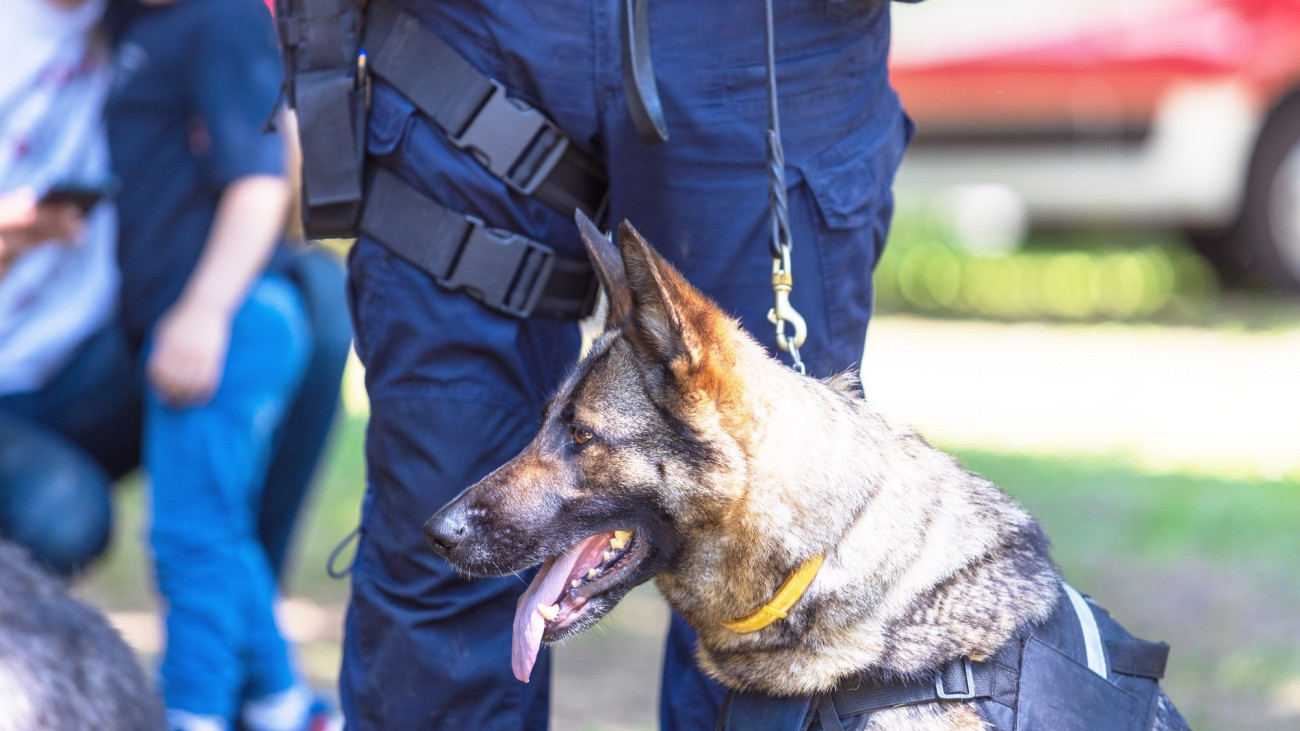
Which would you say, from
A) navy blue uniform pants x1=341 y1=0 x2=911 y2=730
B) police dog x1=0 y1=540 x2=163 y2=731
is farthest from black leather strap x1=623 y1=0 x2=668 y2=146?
police dog x1=0 y1=540 x2=163 y2=731

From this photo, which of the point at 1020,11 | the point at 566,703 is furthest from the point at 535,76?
the point at 1020,11

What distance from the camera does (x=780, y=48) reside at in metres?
2.13

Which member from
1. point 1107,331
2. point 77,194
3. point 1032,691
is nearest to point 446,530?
point 1032,691

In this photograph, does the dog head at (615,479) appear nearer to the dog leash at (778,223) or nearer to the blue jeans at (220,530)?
the dog leash at (778,223)

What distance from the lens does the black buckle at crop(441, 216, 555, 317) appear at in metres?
2.17

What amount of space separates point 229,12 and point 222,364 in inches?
36.3

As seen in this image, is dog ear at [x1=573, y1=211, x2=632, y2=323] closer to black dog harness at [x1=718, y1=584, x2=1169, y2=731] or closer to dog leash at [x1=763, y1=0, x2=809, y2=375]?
dog leash at [x1=763, y1=0, x2=809, y2=375]

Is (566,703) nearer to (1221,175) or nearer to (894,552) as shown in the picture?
(894,552)

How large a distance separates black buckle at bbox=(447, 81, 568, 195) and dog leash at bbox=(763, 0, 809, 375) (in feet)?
1.24

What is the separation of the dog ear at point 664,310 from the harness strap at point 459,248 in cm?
31

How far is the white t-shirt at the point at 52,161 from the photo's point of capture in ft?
10.2

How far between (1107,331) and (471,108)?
6771mm

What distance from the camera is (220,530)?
310 centimetres

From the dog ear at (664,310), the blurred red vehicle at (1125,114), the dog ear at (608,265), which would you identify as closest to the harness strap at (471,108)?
the dog ear at (608,265)
